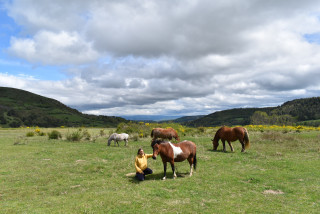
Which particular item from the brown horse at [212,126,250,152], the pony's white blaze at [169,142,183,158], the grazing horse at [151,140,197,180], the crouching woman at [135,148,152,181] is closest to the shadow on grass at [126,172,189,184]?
the crouching woman at [135,148,152,181]

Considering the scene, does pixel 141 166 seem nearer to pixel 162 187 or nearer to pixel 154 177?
pixel 154 177

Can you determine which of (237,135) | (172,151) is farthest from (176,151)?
(237,135)

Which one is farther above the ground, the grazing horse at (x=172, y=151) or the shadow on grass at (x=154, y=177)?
the grazing horse at (x=172, y=151)

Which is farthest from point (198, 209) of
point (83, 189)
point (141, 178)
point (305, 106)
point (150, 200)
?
point (305, 106)

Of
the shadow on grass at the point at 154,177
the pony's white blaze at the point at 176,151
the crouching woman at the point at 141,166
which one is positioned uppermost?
the pony's white blaze at the point at 176,151

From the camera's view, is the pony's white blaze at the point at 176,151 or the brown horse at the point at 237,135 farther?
the brown horse at the point at 237,135

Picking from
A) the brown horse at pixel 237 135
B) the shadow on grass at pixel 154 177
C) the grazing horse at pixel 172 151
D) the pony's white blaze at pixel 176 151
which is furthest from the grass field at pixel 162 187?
the brown horse at pixel 237 135

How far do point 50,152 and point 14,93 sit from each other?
731 feet

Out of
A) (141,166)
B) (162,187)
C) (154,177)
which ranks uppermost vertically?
(141,166)

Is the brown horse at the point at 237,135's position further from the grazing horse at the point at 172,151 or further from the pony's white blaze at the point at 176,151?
the pony's white blaze at the point at 176,151

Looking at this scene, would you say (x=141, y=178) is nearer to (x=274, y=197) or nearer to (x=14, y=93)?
(x=274, y=197)

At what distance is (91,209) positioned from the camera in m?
7.05

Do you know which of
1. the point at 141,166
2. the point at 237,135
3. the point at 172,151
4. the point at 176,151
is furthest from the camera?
the point at 237,135

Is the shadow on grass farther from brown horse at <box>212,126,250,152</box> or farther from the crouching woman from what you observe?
brown horse at <box>212,126,250,152</box>
